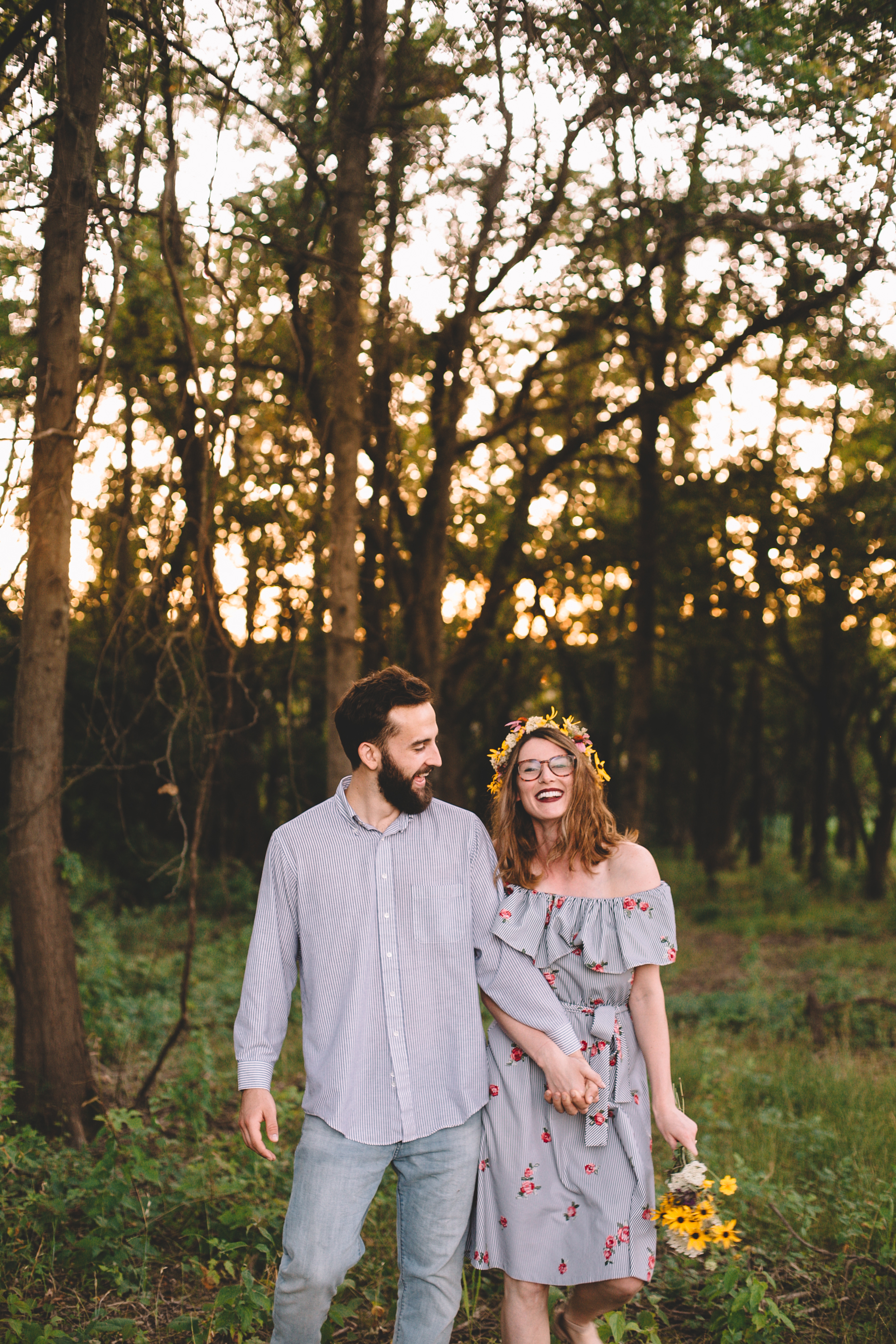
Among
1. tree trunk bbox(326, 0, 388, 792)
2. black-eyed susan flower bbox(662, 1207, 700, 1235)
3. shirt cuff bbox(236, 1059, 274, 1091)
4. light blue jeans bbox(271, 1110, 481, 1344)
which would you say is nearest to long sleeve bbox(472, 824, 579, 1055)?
light blue jeans bbox(271, 1110, 481, 1344)

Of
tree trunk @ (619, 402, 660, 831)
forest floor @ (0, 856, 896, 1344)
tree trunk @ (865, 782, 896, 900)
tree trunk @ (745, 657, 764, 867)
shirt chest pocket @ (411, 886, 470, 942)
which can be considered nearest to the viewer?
shirt chest pocket @ (411, 886, 470, 942)

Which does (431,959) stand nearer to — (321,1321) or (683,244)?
(321,1321)

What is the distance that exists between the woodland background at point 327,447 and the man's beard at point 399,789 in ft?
5.69

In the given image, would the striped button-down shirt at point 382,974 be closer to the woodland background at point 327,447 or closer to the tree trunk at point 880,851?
the woodland background at point 327,447

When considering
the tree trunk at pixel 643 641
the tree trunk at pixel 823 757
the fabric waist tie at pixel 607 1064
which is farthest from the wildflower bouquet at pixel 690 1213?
the tree trunk at pixel 823 757

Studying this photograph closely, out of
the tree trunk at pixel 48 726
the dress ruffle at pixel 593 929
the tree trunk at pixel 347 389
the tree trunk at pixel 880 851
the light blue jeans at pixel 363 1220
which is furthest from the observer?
the tree trunk at pixel 880 851

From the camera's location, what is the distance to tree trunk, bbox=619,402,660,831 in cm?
1224

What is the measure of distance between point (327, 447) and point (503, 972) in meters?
4.11

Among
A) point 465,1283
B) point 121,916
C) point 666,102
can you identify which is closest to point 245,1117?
Answer: point 465,1283

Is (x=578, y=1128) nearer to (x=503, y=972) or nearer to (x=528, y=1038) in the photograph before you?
(x=528, y=1038)

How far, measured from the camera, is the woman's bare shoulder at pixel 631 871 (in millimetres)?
3225

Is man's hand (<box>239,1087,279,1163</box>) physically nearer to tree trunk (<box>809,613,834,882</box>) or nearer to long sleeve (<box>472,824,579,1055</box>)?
long sleeve (<box>472,824,579,1055</box>)

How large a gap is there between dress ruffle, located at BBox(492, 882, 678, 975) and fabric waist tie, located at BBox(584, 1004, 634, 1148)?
16 cm

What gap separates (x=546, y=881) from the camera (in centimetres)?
330
